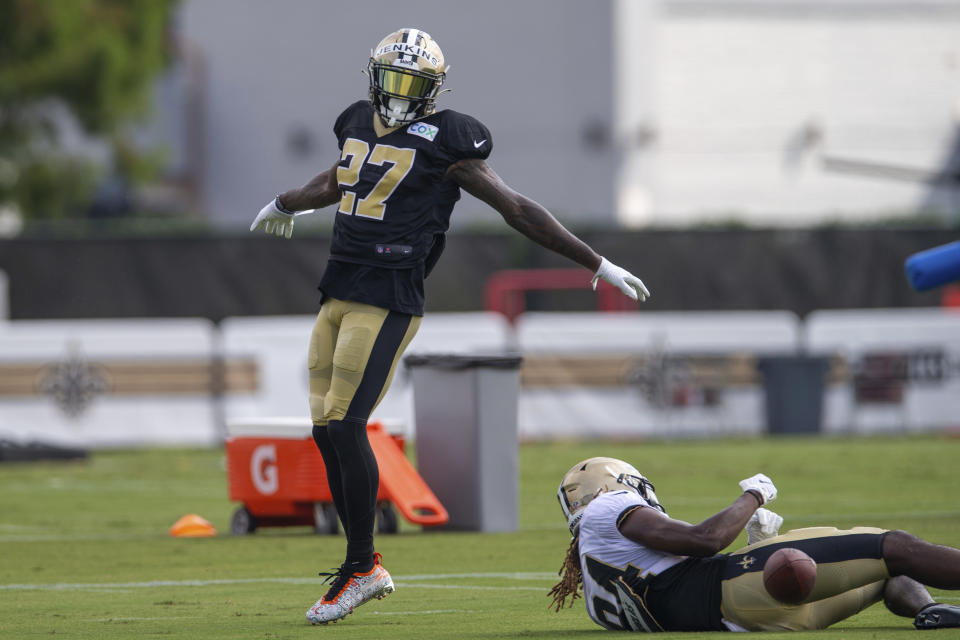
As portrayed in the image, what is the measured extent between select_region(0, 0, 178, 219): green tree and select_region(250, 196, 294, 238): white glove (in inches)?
1010

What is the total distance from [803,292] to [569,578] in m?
19.6

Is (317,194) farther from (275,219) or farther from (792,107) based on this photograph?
(792,107)

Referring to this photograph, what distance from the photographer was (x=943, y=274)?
583 centimetres

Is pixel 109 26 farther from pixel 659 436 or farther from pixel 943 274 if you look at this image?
pixel 943 274

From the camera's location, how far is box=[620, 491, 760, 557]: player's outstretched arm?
20.1 feet

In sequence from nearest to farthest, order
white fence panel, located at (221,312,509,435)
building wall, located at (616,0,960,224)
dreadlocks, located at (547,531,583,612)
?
dreadlocks, located at (547,531,583,612)
white fence panel, located at (221,312,509,435)
building wall, located at (616,0,960,224)

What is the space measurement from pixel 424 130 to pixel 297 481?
14.1 feet

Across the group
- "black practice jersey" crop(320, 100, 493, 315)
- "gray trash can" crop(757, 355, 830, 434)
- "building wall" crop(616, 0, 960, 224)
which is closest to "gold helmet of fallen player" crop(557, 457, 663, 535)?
"black practice jersey" crop(320, 100, 493, 315)

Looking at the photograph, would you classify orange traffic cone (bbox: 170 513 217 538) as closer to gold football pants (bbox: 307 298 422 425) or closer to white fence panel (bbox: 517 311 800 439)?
gold football pants (bbox: 307 298 422 425)

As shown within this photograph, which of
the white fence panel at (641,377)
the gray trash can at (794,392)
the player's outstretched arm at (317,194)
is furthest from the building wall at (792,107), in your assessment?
the player's outstretched arm at (317,194)

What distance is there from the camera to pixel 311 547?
416 inches

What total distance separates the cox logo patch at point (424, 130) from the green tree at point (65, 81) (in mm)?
26668

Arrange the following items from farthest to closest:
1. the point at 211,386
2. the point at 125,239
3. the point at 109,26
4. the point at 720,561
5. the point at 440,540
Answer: the point at 109,26, the point at 125,239, the point at 211,386, the point at 440,540, the point at 720,561

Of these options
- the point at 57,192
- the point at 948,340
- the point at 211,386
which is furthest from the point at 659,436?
the point at 57,192
